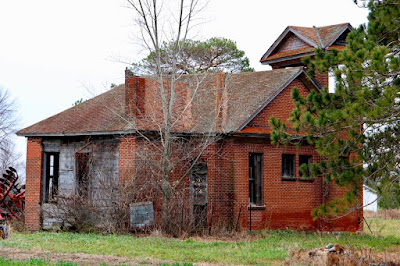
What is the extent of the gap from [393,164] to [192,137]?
30.9 feet

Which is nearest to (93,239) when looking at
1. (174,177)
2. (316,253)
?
(174,177)

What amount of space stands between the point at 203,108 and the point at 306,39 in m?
6.09

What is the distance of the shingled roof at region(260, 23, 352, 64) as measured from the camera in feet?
88.9

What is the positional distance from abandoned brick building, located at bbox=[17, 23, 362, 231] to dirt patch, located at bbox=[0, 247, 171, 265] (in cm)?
700

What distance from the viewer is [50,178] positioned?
2634cm

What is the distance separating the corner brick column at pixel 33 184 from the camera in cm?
2486

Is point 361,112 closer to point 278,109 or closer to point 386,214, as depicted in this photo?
point 278,109

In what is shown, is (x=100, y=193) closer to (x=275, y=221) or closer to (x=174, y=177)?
(x=174, y=177)

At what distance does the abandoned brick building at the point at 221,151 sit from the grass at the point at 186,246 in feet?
8.05

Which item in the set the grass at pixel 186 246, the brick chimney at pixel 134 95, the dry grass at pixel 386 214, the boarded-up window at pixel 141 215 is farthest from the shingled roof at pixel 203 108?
the dry grass at pixel 386 214

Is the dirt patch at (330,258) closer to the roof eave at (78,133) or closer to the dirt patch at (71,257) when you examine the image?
the dirt patch at (71,257)

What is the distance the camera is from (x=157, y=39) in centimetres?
2222

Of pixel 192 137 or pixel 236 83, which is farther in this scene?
pixel 236 83

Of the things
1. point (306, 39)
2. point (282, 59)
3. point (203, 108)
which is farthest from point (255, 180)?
point (306, 39)
